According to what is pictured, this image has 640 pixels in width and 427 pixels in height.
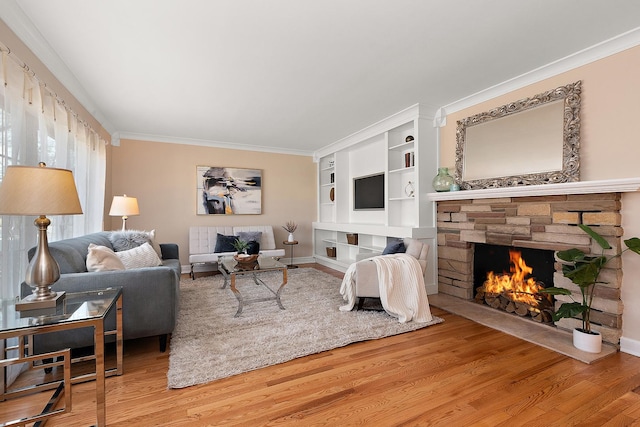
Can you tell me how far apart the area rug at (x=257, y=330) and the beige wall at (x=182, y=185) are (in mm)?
1793

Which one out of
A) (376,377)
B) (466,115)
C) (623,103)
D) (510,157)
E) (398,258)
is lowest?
(376,377)

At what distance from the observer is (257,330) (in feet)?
8.72

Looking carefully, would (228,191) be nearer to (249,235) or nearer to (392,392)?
(249,235)

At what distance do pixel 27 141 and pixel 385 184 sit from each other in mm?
3901

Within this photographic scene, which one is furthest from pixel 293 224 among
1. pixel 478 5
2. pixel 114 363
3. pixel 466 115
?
pixel 478 5

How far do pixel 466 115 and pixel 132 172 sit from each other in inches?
206

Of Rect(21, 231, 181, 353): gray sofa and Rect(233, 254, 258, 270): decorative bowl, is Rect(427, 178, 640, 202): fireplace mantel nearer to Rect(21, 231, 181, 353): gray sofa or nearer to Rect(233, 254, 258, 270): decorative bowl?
Rect(233, 254, 258, 270): decorative bowl

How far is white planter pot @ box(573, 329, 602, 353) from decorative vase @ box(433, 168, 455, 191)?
1929 millimetres

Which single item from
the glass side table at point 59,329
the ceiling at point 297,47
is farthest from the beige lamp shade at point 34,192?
the ceiling at point 297,47

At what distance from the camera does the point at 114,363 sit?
2.12m

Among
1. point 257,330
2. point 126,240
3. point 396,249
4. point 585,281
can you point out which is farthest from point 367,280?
point 126,240

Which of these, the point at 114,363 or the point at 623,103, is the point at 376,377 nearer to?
the point at 114,363

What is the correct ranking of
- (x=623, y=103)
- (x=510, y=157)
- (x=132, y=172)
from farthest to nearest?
(x=132, y=172) < (x=510, y=157) < (x=623, y=103)

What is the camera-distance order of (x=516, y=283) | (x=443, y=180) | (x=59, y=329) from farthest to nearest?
(x=443, y=180) < (x=516, y=283) < (x=59, y=329)
